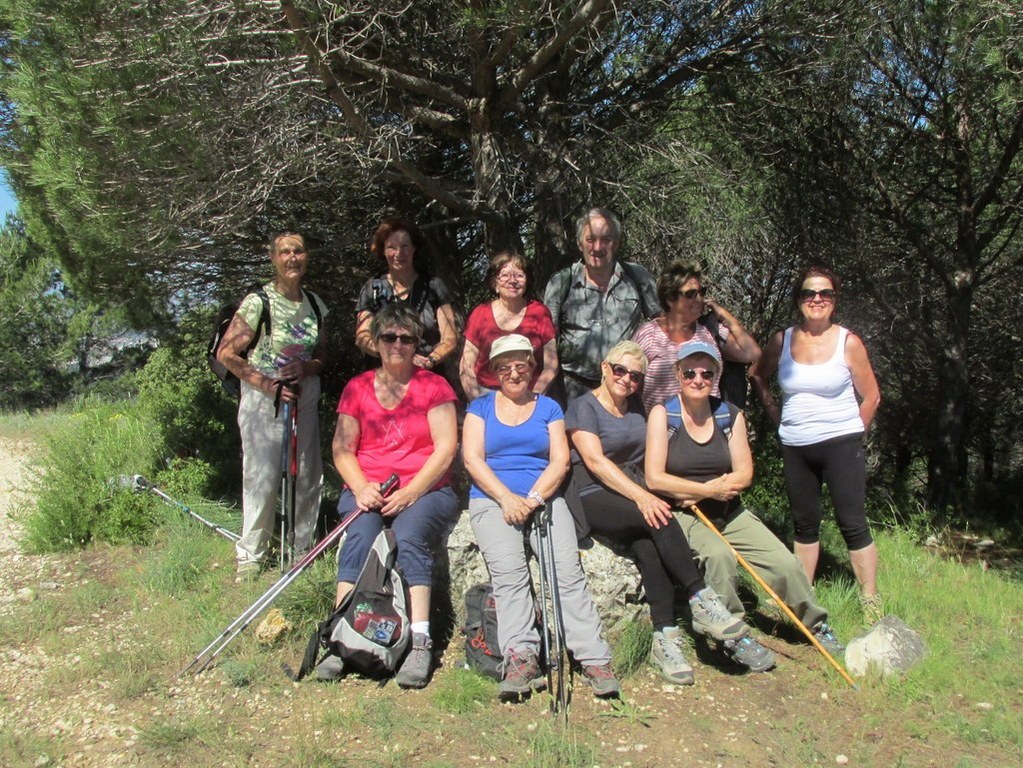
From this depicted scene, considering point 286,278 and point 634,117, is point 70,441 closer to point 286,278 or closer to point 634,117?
point 286,278

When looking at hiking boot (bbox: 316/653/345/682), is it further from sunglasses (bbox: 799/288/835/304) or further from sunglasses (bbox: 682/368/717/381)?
sunglasses (bbox: 799/288/835/304)

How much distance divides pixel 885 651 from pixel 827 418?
3.48ft

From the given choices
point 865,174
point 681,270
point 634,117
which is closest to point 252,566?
point 681,270

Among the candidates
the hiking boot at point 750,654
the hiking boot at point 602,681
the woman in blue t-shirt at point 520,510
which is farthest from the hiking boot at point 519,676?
the hiking boot at point 750,654

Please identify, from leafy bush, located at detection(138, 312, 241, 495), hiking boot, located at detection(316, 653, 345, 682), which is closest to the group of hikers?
hiking boot, located at detection(316, 653, 345, 682)

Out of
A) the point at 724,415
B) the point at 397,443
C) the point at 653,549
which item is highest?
the point at 724,415

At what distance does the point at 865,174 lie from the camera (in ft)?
19.6

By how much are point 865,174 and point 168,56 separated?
15.4ft

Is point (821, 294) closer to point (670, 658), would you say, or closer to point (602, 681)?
point (670, 658)

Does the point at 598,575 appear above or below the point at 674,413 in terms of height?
below

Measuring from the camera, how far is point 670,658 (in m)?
3.52

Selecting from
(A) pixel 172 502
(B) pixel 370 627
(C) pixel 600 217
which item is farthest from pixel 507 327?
(A) pixel 172 502

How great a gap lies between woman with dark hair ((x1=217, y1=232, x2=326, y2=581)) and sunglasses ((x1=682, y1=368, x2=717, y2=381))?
6.58 ft

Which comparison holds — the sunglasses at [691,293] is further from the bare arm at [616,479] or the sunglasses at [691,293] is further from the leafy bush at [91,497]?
the leafy bush at [91,497]
